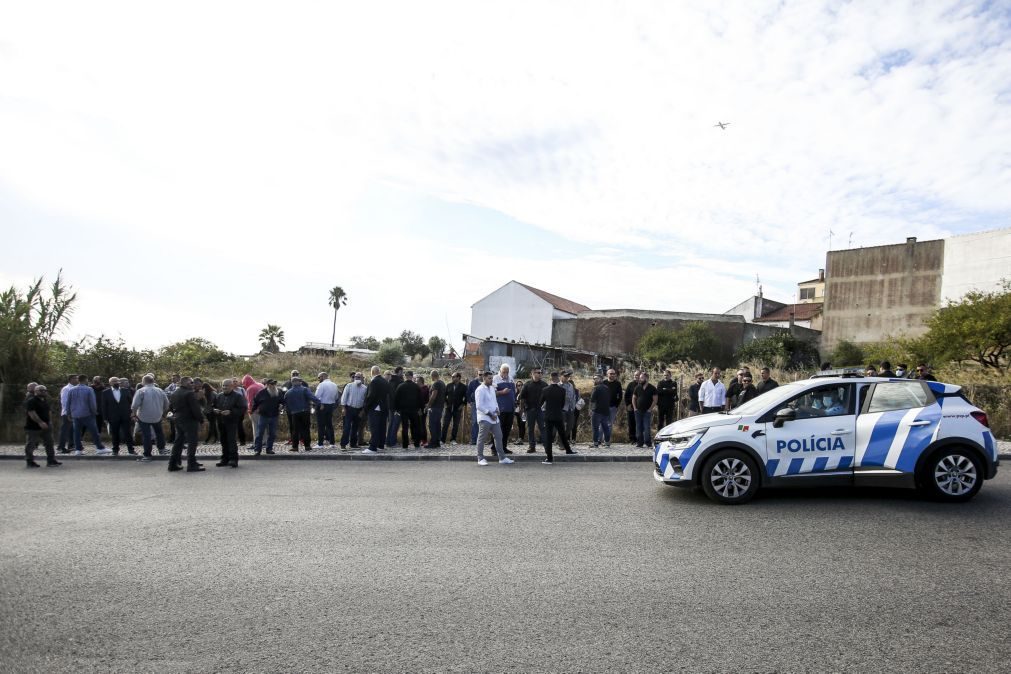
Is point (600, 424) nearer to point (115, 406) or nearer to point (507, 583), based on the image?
point (507, 583)

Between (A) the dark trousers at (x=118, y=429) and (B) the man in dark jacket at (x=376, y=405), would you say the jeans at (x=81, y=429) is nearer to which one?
(A) the dark trousers at (x=118, y=429)

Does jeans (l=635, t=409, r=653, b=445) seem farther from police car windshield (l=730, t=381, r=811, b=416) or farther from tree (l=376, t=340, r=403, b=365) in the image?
tree (l=376, t=340, r=403, b=365)

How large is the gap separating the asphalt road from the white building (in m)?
51.4

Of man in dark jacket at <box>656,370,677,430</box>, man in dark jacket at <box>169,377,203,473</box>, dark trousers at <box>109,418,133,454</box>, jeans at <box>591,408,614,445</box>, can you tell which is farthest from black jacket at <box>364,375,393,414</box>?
man in dark jacket at <box>656,370,677,430</box>

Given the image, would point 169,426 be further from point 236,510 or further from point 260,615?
point 260,615

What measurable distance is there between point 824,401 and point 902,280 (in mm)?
50048

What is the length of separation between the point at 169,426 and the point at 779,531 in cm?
1592

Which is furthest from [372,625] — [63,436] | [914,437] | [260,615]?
[63,436]

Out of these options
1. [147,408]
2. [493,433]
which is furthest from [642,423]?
[147,408]

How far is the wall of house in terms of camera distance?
202 ft

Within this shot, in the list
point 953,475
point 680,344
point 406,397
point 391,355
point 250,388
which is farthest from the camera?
point 391,355

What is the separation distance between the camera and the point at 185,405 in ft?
40.3

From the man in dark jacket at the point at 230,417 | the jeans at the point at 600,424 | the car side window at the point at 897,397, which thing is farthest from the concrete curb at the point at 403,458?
the car side window at the point at 897,397

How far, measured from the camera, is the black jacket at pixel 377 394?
48.1 ft
